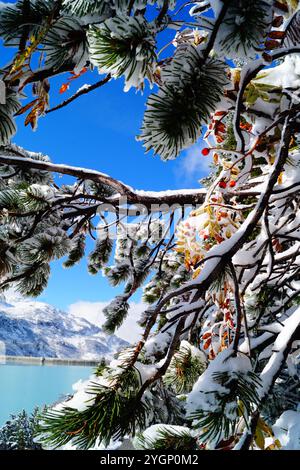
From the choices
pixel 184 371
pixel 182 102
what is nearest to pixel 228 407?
pixel 184 371

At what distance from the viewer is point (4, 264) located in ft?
6.77

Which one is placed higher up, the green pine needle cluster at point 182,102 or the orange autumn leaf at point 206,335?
the green pine needle cluster at point 182,102

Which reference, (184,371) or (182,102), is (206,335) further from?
(182,102)

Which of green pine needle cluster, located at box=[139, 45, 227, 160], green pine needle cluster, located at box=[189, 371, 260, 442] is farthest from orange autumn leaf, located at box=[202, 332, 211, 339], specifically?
green pine needle cluster, located at box=[139, 45, 227, 160]

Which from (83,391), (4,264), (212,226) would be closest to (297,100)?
(212,226)

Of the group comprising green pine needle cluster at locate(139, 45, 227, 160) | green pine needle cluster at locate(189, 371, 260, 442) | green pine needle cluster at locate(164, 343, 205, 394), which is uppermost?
green pine needle cluster at locate(139, 45, 227, 160)

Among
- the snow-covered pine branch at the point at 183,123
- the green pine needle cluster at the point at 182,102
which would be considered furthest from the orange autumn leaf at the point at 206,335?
the green pine needle cluster at the point at 182,102

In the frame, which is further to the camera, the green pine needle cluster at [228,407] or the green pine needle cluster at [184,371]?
the green pine needle cluster at [184,371]

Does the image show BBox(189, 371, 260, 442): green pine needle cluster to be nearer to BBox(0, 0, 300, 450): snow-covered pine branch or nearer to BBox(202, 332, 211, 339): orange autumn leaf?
BBox(0, 0, 300, 450): snow-covered pine branch

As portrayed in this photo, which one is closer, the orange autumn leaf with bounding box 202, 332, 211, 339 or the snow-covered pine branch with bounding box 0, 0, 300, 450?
the snow-covered pine branch with bounding box 0, 0, 300, 450

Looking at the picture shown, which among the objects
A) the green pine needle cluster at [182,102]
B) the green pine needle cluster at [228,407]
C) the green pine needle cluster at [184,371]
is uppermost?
the green pine needle cluster at [182,102]

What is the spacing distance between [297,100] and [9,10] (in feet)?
3.32

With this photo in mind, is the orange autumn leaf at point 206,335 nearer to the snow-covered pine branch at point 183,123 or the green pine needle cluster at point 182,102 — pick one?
the snow-covered pine branch at point 183,123
